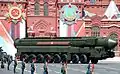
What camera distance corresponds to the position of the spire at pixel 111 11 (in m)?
91.0

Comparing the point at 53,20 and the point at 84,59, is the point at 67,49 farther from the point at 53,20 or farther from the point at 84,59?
the point at 53,20

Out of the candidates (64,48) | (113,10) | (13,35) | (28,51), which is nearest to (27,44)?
(28,51)

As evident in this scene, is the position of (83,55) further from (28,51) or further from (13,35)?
(13,35)

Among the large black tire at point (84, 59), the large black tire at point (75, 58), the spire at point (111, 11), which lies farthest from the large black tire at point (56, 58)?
the spire at point (111, 11)

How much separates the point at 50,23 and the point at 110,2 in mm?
12827

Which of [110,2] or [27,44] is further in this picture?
[110,2]

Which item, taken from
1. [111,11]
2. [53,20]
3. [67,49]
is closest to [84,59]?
[67,49]

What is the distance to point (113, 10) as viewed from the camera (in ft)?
300

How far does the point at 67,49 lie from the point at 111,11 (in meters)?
27.5

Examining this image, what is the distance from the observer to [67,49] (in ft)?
218

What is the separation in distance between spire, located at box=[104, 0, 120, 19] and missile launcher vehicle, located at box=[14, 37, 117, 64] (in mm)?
24852

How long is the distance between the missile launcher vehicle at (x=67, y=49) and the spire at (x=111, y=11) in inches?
978

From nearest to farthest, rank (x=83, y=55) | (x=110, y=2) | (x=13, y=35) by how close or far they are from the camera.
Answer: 1. (x=83, y=55)
2. (x=13, y=35)
3. (x=110, y=2)

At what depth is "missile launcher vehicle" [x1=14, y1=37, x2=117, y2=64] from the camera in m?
64.7
